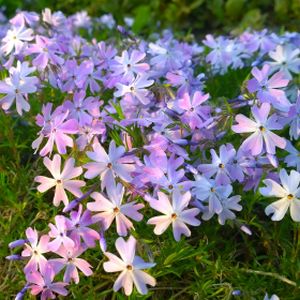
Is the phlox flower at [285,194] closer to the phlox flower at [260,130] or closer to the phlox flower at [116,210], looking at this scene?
the phlox flower at [260,130]

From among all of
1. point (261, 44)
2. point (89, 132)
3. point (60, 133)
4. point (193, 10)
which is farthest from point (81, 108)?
point (193, 10)

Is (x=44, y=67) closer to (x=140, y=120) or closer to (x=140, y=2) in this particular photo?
(x=140, y=120)

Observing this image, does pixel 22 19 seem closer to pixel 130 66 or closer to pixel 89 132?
pixel 130 66

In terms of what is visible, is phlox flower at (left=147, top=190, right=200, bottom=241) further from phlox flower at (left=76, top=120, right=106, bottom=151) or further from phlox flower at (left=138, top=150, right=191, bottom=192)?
phlox flower at (left=76, top=120, right=106, bottom=151)

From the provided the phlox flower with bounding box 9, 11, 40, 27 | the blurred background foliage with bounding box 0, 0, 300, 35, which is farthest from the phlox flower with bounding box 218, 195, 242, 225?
the blurred background foliage with bounding box 0, 0, 300, 35

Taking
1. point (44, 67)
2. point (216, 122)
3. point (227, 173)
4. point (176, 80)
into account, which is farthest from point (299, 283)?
point (44, 67)

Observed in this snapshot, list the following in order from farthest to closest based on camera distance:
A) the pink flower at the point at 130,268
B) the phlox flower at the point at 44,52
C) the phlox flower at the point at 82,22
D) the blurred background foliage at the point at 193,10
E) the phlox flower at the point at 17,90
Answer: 1. the blurred background foliage at the point at 193,10
2. the phlox flower at the point at 82,22
3. the phlox flower at the point at 44,52
4. the phlox flower at the point at 17,90
5. the pink flower at the point at 130,268

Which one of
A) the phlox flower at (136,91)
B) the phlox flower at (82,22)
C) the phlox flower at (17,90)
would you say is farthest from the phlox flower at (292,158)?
the phlox flower at (82,22)
